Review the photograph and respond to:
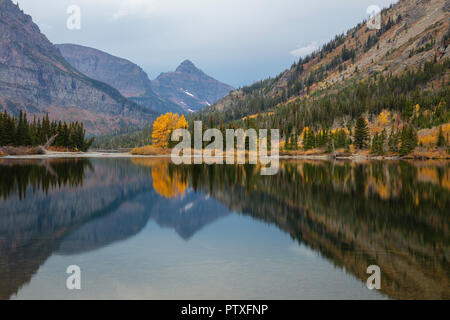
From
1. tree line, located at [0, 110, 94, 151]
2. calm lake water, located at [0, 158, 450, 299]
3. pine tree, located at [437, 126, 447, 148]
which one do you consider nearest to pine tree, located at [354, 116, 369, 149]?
pine tree, located at [437, 126, 447, 148]

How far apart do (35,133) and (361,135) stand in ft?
387

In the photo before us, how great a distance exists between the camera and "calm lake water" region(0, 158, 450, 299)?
973 cm

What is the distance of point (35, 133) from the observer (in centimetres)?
12244

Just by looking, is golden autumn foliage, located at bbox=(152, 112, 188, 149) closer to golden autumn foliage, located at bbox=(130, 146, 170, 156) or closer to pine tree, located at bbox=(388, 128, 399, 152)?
golden autumn foliage, located at bbox=(130, 146, 170, 156)

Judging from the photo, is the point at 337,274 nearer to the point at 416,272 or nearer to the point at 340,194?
the point at 416,272

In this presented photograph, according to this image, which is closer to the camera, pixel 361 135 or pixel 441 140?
pixel 441 140

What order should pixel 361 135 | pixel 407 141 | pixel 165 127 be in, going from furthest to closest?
pixel 165 127
pixel 361 135
pixel 407 141

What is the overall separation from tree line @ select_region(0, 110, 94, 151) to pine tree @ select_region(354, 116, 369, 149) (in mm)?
108657

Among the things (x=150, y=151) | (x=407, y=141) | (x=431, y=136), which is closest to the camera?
(x=407, y=141)

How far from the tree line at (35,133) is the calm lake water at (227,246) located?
3763 inches

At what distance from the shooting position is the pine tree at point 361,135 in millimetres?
124969

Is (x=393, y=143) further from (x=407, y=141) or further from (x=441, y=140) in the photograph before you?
(x=441, y=140)

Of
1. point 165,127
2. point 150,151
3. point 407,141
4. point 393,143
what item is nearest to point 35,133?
point 150,151

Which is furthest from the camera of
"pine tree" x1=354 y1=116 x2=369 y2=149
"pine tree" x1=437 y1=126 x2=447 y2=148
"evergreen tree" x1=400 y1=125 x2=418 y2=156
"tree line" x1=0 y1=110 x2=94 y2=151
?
"pine tree" x1=354 y1=116 x2=369 y2=149
